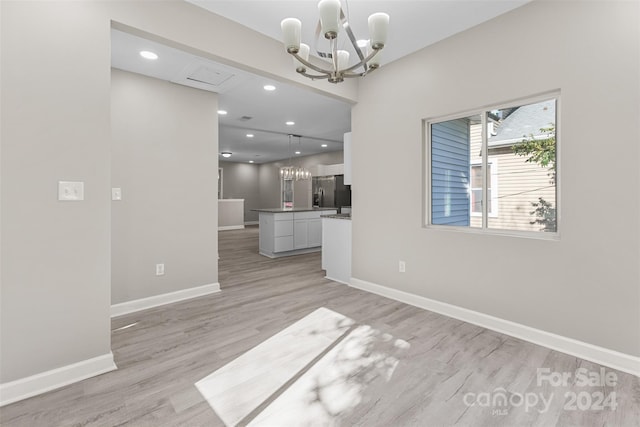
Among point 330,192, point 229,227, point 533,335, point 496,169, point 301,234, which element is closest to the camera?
point 533,335

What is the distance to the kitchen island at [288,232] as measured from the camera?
6156 mm

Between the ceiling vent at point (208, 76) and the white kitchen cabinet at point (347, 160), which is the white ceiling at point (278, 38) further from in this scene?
the white kitchen cabinet at point (347, 160)

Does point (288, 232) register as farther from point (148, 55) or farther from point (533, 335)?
point (533, 335)

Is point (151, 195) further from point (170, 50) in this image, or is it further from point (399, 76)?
point (399, 76)

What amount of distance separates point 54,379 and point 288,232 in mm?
4659

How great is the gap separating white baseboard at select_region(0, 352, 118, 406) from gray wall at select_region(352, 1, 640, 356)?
2.84 metres

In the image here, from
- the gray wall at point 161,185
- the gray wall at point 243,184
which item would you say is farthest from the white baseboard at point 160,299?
the gray wall at point 243,184

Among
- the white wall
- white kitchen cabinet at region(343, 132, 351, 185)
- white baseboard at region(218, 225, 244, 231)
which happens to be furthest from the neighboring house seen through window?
white baseboard at region(218, 225, 244, 231)

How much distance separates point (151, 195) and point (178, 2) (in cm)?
193

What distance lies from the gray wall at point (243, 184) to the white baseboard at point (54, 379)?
10052mm

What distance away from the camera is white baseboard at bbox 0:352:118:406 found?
5.54 ft

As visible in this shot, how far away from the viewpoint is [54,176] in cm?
182

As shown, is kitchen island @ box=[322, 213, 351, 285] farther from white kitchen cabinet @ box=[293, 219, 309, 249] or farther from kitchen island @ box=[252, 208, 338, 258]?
white kitchen cabinet @ box=[293, 219, 309, 249]

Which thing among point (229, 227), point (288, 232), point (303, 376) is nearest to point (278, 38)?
point (303, 376)
